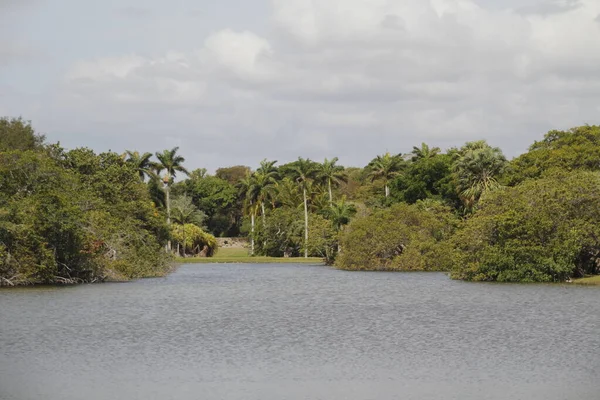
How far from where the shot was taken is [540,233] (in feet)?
181

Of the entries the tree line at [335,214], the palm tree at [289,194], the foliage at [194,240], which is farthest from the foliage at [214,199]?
the palm tree at [289,194]

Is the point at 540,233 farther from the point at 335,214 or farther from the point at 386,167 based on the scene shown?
the point at 386,167

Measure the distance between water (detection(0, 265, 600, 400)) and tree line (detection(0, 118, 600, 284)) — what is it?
3.35 meters

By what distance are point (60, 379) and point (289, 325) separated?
14423 millimetres

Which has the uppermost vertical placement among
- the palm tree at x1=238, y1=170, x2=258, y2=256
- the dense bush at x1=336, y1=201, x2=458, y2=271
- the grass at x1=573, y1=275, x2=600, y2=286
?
the palm tree at x1=238, y1=170, x2=258, y2=256

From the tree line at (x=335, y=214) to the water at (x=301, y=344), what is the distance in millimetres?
3345

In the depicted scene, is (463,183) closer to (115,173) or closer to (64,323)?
(115,173)

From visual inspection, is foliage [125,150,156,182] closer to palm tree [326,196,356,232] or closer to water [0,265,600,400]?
palm tree [326,196,356,232]

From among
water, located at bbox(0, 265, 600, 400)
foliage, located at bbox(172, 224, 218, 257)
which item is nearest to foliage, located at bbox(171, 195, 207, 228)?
foliage, located at bbox(172, 224, 218, 257)

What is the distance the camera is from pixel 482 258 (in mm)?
57250

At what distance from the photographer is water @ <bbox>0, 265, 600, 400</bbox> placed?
2162 centimetres

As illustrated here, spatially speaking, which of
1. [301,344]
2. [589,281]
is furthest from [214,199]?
[301,344]

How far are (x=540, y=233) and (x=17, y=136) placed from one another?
61309mm

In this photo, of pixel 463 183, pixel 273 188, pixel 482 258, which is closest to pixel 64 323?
pixel 482 258
